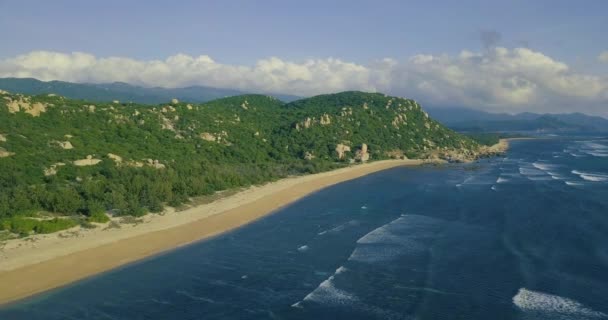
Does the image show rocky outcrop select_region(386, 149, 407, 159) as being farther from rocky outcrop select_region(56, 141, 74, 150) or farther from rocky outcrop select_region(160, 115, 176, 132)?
rocky outcrop select_region(56, 141, 74, 150)

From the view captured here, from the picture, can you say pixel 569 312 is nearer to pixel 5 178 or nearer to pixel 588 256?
pixel 588 256

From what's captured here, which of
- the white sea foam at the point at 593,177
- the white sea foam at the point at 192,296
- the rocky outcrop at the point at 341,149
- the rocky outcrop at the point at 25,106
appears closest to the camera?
the white sea foam at the point at 192,296

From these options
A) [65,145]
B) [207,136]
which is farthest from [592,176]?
[65,145]

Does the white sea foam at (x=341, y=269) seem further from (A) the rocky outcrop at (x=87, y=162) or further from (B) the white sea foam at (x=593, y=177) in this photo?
(B) the white sea foam at (x=593, y=177)

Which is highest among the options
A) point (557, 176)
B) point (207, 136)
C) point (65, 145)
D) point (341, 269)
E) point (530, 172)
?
point (207, 136)

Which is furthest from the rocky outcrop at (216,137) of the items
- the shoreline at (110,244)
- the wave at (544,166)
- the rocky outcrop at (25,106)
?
the wave at (544,166)

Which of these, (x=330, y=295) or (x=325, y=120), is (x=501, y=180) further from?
(x=330, y=295)
